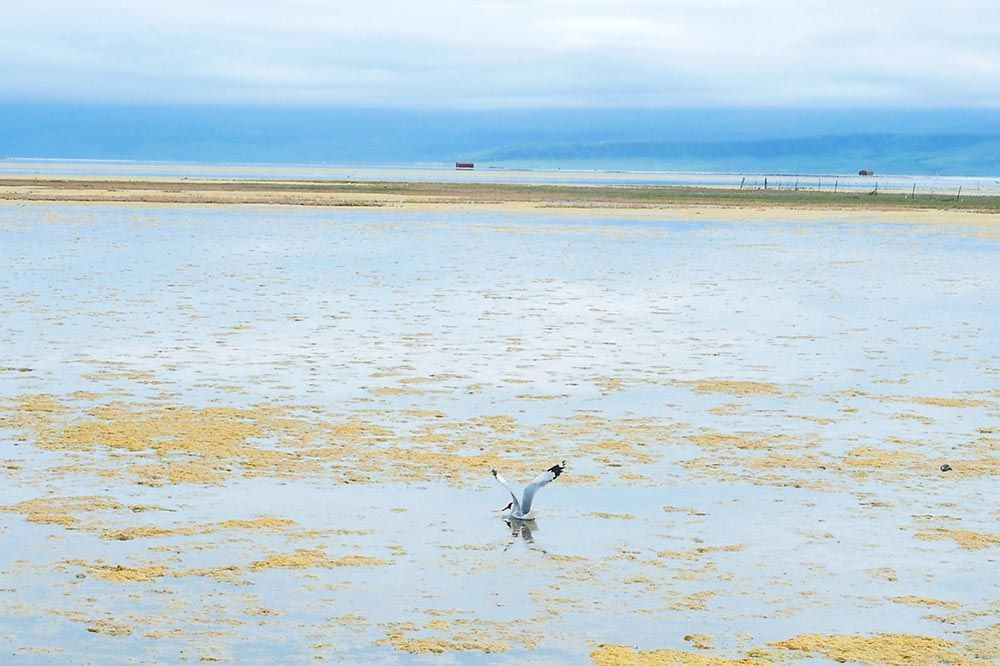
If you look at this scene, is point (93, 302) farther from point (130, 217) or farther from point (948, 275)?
point (130, 217)

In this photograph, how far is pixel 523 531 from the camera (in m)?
11.6

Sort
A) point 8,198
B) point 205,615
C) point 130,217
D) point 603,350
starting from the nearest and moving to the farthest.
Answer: point 205,615
point 603,350
point 130,217
point 8,198

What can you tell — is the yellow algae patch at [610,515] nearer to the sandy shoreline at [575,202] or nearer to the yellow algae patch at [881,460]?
the yellow algae patch at [881,460]

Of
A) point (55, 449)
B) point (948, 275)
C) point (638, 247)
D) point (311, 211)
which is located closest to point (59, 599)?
point (55, 449)

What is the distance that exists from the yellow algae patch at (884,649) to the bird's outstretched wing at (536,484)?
276 centimetres

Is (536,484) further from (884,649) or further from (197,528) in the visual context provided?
(884,649)

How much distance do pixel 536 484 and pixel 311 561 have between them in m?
1.96

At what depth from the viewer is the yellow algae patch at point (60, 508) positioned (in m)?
11.4

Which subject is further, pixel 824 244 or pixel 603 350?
pixel 824 244

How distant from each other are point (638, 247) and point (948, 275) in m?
10.7

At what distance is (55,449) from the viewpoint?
13.9 metres

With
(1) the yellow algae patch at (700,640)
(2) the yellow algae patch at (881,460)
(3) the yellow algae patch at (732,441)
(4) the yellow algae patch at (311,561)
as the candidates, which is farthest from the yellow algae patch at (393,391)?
(1) the yellow algae patch at (700,640)

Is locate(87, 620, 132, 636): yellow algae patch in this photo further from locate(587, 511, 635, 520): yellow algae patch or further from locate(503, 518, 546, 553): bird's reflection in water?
locate(587, 511, 635, 520): yellow algae patch

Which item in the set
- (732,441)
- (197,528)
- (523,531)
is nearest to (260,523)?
(197,528)
